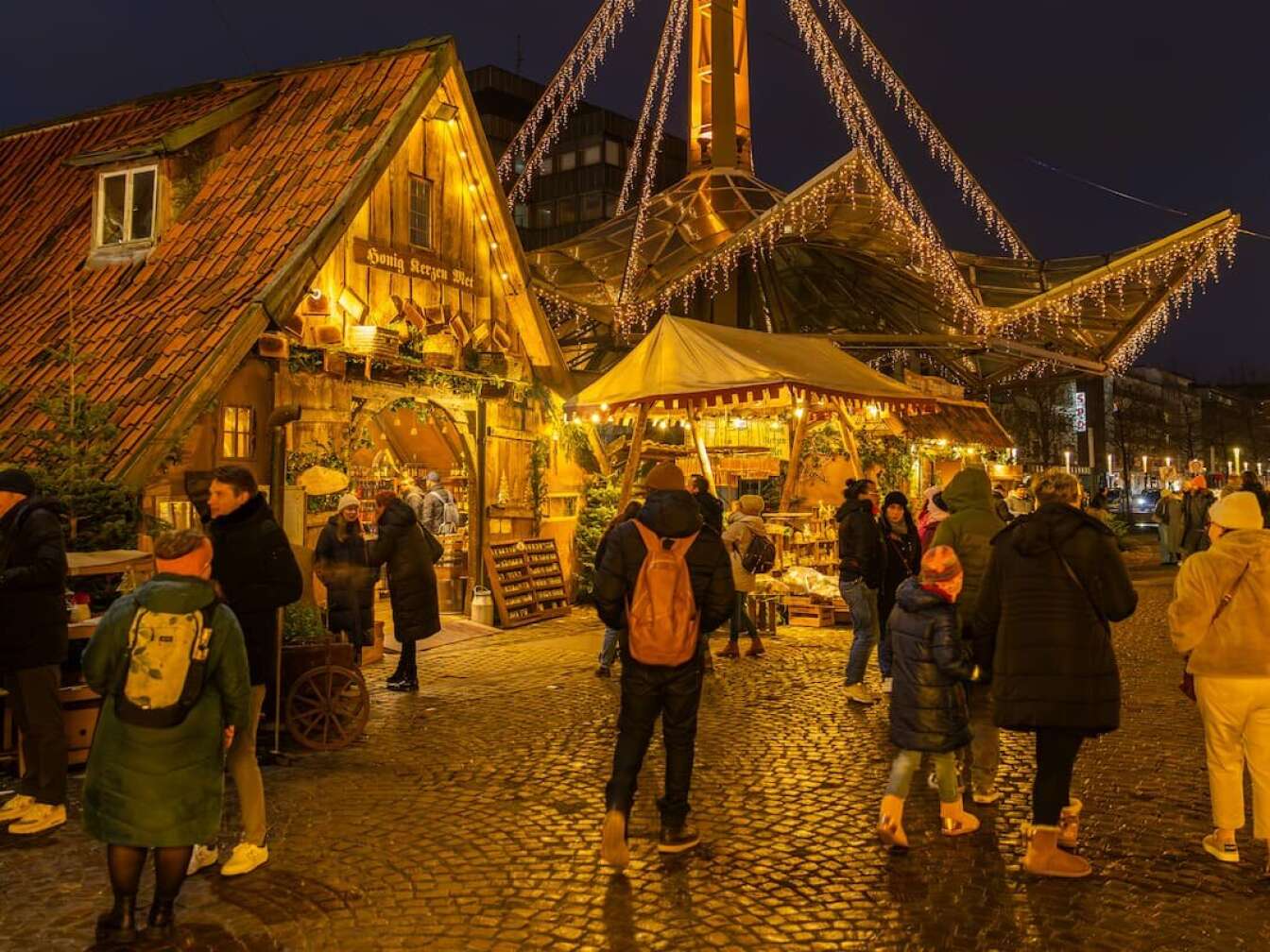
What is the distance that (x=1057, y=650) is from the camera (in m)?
4.90

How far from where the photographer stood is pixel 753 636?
36.9 feet

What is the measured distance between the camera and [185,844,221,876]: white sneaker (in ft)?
16.5

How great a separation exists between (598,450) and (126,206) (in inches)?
299

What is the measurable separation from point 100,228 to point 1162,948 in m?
13.6

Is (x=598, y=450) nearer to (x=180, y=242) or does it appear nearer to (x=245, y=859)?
(x=180, y=242)

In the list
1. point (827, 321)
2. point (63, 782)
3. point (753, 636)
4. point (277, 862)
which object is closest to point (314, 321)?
point (753, 636)

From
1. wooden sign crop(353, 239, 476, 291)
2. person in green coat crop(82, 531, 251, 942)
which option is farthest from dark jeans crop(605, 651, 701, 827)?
wooden sign crop(353, 239, 476, 291)

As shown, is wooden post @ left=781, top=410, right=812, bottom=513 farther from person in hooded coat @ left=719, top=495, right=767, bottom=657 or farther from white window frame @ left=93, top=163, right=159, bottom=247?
white window frame @ left=93, top=163, right=159, bottom=247

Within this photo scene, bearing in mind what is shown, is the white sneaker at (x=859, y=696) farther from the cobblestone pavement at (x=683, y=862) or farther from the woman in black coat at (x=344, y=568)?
the woman in black coat at (x=344, y=568)

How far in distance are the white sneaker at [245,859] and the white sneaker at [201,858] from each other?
0.23 feet

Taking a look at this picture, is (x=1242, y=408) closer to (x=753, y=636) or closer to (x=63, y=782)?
(x=753, y=636)

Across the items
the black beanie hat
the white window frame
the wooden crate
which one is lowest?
the wooden crate

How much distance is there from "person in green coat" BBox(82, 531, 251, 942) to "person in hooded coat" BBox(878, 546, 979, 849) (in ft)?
10.4

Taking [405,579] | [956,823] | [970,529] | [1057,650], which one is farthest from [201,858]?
[970,529]
